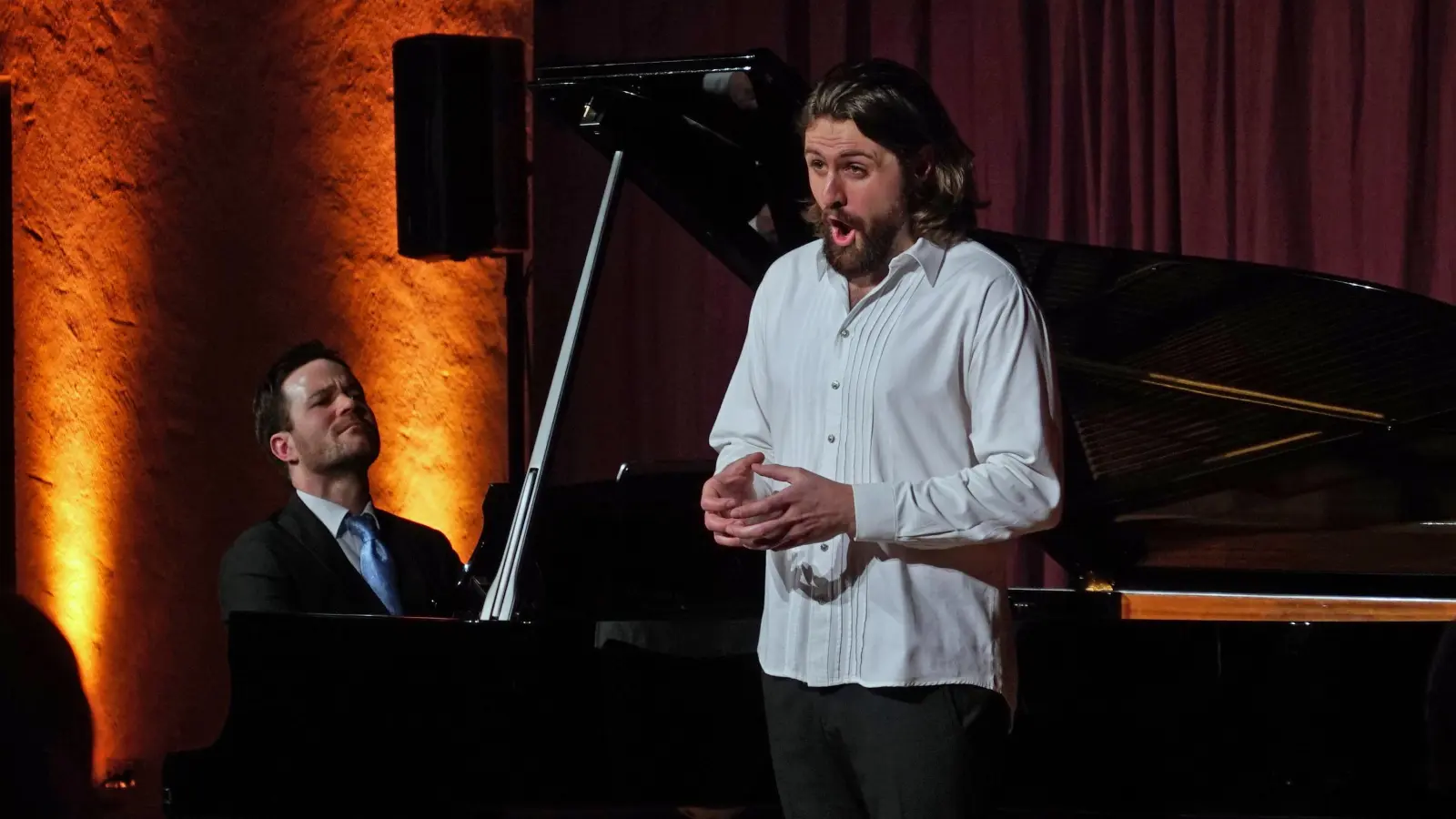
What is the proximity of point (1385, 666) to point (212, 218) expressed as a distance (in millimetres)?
4163

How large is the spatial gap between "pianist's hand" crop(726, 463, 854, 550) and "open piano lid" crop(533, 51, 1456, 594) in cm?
124

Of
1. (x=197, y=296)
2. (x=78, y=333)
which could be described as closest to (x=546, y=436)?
(x=197, y=296)

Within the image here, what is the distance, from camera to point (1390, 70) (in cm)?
→ 438

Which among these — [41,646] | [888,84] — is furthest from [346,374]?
[41,646]

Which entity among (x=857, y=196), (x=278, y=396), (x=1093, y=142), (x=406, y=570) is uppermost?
(x=1093, y=142)

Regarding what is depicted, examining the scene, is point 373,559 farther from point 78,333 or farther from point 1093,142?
point 78,333

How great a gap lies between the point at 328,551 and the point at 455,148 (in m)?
1.97

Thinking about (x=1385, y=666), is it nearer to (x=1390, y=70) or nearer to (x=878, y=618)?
(x=878, y=618)

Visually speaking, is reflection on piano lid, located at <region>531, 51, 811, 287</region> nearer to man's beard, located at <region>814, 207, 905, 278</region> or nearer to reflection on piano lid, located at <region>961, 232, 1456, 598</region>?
reflection on piano lid, located at <region>961, 232, 1456, 598</region>

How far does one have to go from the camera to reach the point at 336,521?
3.28 metres

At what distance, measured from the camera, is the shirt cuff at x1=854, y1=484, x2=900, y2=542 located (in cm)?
174

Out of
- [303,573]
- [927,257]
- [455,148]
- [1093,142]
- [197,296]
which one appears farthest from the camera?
[197,296]

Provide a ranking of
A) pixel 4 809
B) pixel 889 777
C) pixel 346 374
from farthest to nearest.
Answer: pixel 346 374 < pixel 889 777 < pixel 4 809

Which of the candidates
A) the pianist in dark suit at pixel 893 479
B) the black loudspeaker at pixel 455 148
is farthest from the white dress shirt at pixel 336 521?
the black loudspeaker at pixel 455 148
